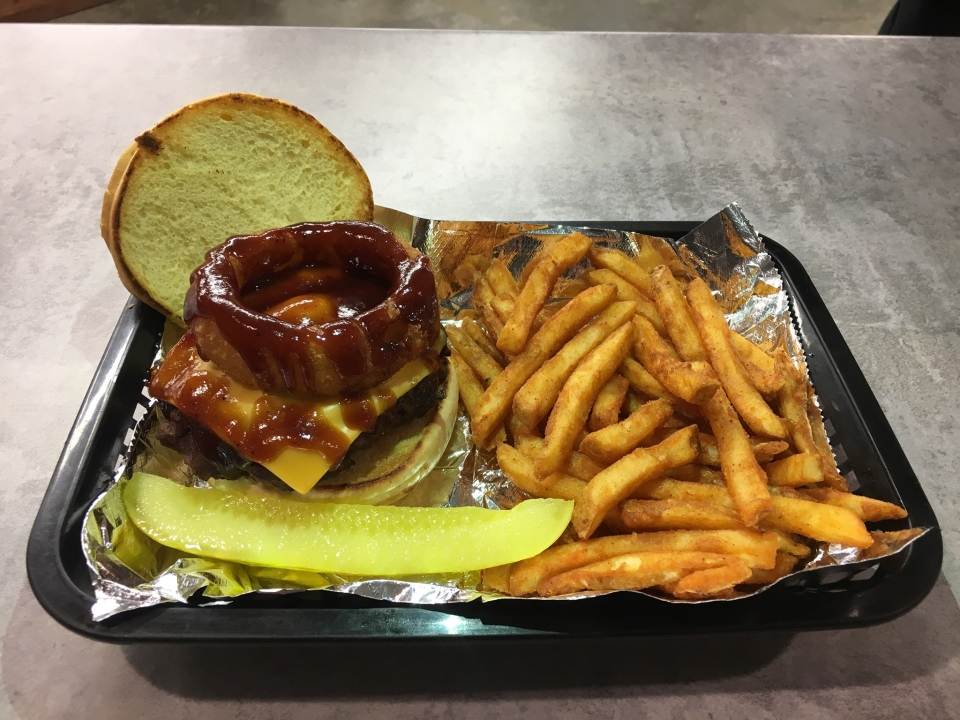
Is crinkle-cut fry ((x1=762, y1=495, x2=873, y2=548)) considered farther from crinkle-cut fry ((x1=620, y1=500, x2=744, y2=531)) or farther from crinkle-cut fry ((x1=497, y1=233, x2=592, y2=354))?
crinkle-cut fry ((x1=497, y1=233, x2=592, y2=354))

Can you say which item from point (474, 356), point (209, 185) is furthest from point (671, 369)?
point (209, 185)

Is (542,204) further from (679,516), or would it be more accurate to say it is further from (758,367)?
(679,516)

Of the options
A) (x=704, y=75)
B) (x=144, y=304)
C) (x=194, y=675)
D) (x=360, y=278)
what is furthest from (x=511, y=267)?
(x=704, y=75)

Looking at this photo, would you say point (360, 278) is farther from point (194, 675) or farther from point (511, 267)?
point (194, 675)

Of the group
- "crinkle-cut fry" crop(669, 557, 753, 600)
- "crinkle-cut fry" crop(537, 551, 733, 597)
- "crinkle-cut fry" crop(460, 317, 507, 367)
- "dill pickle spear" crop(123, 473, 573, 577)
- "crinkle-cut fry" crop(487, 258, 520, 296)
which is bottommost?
"dill pickle spear" crop(123, 473, 573, 577)

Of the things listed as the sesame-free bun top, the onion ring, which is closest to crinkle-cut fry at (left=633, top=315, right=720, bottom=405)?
the onion ring

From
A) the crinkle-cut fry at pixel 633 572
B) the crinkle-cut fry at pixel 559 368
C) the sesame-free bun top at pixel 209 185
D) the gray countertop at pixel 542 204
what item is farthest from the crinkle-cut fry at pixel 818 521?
the sesame-free bun top at pixel 209 185
